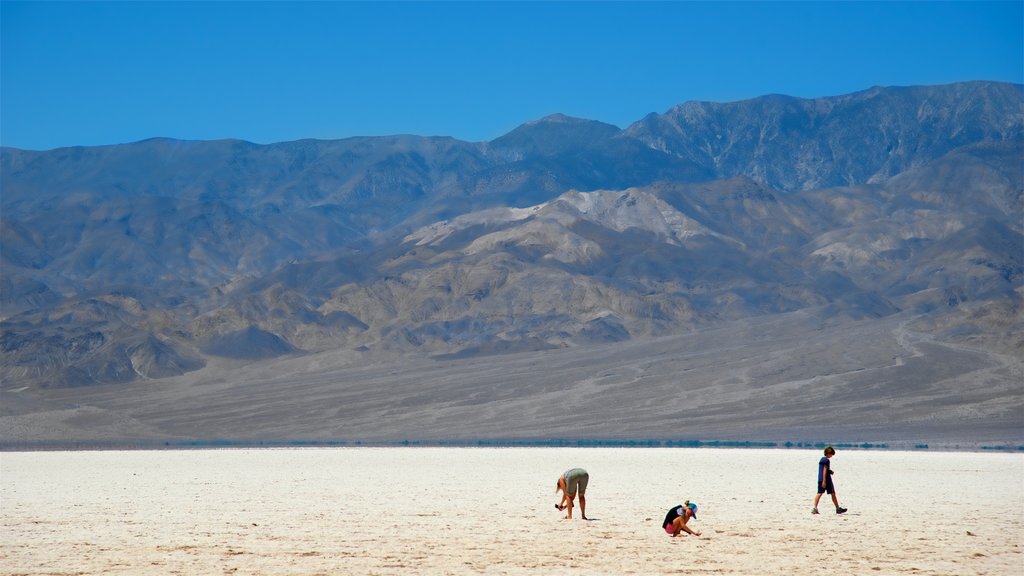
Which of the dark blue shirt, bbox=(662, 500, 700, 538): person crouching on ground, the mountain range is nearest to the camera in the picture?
bbox=(662, 500, 700, 538): person crouching on ground

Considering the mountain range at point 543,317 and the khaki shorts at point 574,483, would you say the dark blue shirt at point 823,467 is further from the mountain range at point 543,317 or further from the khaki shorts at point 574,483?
the mountain range at point 543,317

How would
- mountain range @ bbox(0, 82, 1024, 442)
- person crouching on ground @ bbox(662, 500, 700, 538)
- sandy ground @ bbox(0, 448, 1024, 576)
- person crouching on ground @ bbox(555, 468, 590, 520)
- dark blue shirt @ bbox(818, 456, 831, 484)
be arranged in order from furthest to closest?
mountain range @ bbox(0, 82, 1024, 442)
dark blue shirt @ bbox(818, 456, 831, 484)
person crouching on ground @ bbox(555, 468, 590, 520)
person crouching on ground @ bbox(662, 500, 700, 538)
sandy ground @ bbox(0, 448, 1024, 576)

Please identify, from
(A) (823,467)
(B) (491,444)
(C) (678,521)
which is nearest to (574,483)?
(C) (678,521)

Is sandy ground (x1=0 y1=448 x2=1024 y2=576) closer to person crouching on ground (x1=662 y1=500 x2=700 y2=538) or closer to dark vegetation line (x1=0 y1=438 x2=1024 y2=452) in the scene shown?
person crouching on ground (x1=662 y1=500 x2=700 y2=538)

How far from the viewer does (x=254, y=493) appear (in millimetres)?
26484

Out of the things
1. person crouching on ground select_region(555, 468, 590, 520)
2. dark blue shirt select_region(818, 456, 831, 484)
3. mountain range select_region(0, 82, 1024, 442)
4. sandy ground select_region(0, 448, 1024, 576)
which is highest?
mountain range select_region(0, 82, 1024, 442)

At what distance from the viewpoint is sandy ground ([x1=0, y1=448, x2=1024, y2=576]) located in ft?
54.2

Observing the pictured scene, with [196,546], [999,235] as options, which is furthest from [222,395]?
[999,235]

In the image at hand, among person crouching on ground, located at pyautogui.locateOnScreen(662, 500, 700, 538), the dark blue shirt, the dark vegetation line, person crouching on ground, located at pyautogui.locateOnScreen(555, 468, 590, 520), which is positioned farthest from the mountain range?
person crouching on ground, located at pyautogui.locateOnScreen(662, 500, 700, 538)

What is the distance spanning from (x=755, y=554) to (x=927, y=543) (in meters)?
2.71

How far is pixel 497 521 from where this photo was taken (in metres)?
20.8

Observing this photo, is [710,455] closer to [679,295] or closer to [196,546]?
[196,546]

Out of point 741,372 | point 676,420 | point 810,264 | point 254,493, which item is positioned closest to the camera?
point 254,493

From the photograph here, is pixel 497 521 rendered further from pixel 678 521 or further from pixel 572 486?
pixel 678 521
